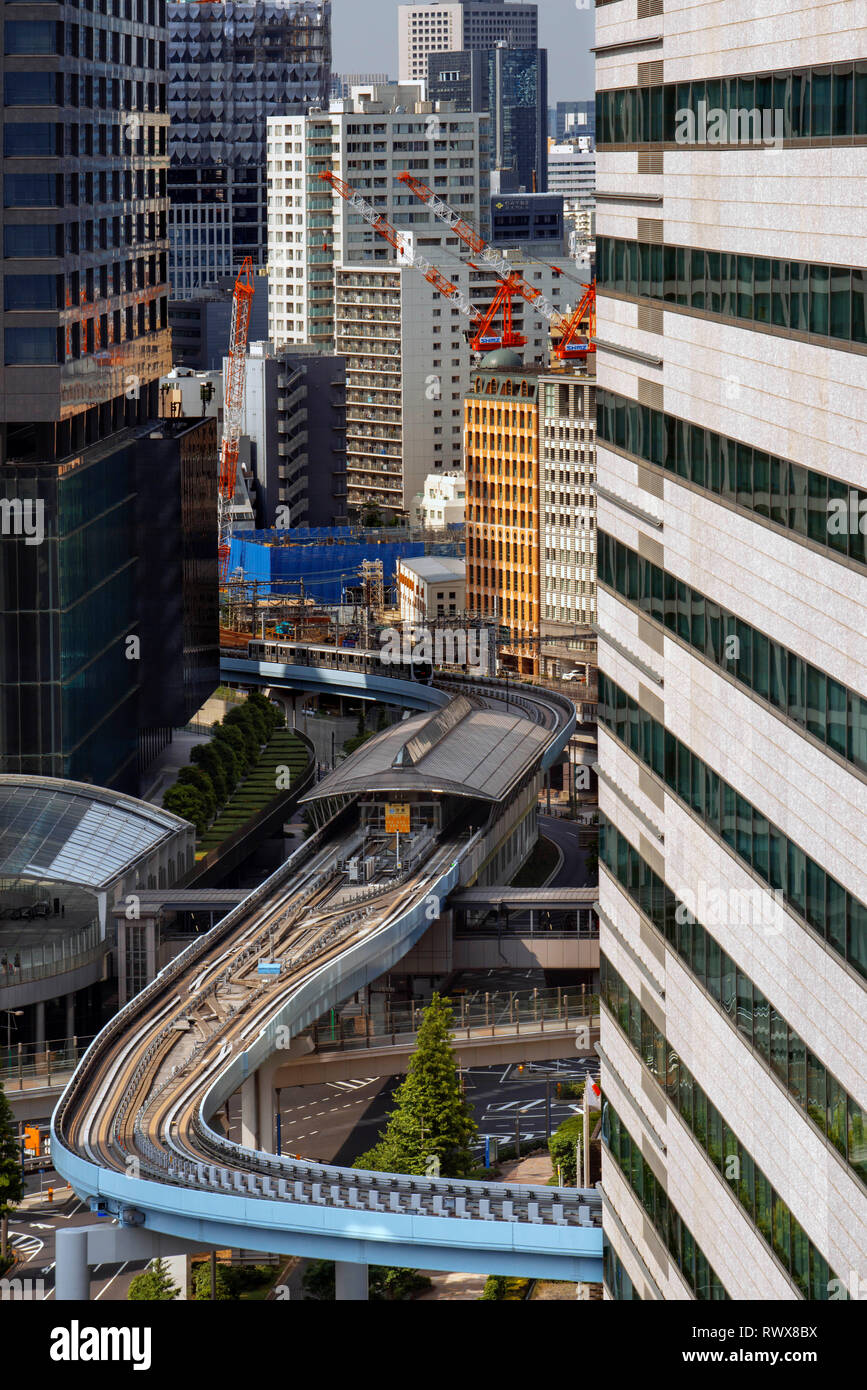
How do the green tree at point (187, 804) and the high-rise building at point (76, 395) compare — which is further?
the green tree at point (187, 804)

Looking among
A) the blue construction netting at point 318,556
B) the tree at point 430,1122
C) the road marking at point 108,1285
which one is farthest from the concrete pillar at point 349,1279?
the blue construction netting at point 318,556

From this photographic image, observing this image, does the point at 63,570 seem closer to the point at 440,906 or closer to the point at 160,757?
the point at 440,906

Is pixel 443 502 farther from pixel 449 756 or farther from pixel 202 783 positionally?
pixel 449 756

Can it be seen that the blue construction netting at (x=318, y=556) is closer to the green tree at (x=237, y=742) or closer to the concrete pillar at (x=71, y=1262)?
the green tree at (x=237, y=742)

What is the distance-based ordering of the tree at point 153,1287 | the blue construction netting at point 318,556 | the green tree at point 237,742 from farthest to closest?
the blue construction netting at point 318,556 → the green tree at point 237,742 → the tree at point 153,1287

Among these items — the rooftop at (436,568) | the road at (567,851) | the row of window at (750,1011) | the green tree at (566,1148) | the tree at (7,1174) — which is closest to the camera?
the row of window at (750,1011)

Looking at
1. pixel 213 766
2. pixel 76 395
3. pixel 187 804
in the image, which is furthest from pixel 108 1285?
pixel 213 766

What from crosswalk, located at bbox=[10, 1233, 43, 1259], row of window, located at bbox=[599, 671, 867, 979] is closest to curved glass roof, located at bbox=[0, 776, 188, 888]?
crosswalk, located at bbox=[10, 1233, 43, 1259]
